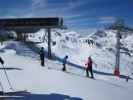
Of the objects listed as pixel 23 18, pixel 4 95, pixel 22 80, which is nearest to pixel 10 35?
pixel 23 18

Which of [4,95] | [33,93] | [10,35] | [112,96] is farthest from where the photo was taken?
[10,35]

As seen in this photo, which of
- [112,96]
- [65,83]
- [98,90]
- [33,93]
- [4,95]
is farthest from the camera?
[65,83]

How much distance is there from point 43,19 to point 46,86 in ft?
62.8

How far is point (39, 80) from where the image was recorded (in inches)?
611

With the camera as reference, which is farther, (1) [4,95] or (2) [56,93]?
(2) [56,93]

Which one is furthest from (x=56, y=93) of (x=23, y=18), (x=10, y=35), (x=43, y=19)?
(x=10, y=35)

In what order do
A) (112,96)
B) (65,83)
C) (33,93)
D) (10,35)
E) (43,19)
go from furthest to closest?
(10,35), (43,19), (65,83), (112,96), (33,93)

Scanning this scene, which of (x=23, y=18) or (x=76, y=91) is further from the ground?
(x=23, y=18)

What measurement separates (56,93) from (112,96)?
110 inches

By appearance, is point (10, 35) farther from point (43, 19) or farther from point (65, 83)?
point (65, 83)

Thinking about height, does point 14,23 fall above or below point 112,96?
above

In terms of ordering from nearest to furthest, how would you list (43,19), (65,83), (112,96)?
(112,96)
(65,83)
(43,19)

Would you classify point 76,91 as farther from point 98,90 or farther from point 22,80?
point 22,80

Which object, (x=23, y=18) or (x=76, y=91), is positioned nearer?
(x=76, y=91)
